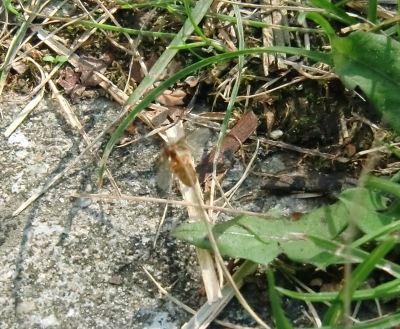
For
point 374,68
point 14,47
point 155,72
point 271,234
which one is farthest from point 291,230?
point 14,47

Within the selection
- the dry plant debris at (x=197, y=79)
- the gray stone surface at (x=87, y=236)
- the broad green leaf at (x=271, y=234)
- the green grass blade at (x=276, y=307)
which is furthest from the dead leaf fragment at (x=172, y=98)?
the green grass blade at (x=276, y=307)

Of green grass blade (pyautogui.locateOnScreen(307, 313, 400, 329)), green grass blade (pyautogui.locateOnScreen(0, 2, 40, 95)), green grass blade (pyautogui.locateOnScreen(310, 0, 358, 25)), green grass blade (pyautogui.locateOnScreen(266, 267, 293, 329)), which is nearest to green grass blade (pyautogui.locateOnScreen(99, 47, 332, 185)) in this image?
green grass blade (pyautogui.locateOnScreen(310, 0, 358, 25))

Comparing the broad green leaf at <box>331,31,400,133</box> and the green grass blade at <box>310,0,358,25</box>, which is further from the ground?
the green grass blade at <box>310,0,358,25</box>

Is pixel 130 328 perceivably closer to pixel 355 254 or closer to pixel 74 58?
pixel 355 254

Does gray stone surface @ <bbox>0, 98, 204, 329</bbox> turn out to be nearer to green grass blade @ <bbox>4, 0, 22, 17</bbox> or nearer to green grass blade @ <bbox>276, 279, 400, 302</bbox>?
green grass blade @ <bbox>276, 279, 400, 302</bbox>

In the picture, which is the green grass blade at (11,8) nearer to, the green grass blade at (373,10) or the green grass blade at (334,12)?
the green grass blade at (334,12)

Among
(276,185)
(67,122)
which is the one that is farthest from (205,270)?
(67,122)
